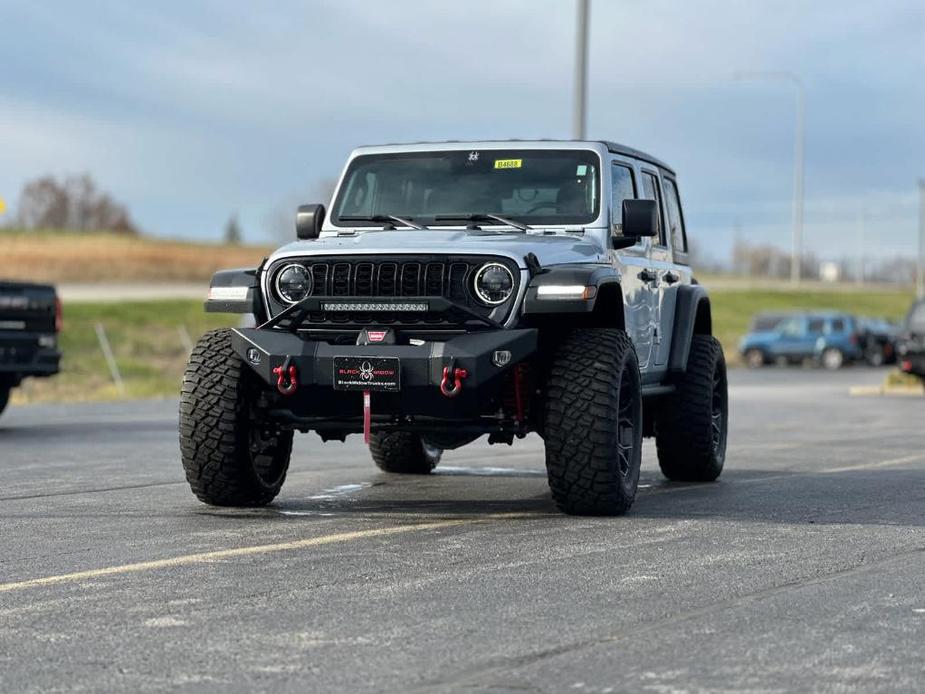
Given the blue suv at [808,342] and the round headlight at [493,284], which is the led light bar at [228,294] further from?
the blue suv at [808,342]

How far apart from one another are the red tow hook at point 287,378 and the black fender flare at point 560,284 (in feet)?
4.22

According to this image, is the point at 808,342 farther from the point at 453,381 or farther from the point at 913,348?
the point at 453,381

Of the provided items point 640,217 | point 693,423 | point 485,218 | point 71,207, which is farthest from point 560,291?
point 71,207

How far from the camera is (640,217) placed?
10.6 meters

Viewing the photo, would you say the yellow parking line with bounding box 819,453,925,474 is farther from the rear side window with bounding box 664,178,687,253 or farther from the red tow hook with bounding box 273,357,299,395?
the red tow hook with bounding box 273,357,299,395

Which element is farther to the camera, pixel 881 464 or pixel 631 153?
pixel 881 464

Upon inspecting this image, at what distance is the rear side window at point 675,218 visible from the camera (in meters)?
12.9

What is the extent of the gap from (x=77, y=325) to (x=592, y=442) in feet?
138

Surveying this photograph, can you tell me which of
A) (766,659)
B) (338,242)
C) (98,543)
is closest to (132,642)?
(766,659)

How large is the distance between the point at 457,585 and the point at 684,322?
5266 mm

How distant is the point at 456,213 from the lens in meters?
11.0

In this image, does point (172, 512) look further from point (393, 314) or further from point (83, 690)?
point (83, 690)

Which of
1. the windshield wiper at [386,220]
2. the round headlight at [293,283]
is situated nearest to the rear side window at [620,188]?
the windshield wiper at [386,220]

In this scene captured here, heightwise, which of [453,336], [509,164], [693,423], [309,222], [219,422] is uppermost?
[509,164]
